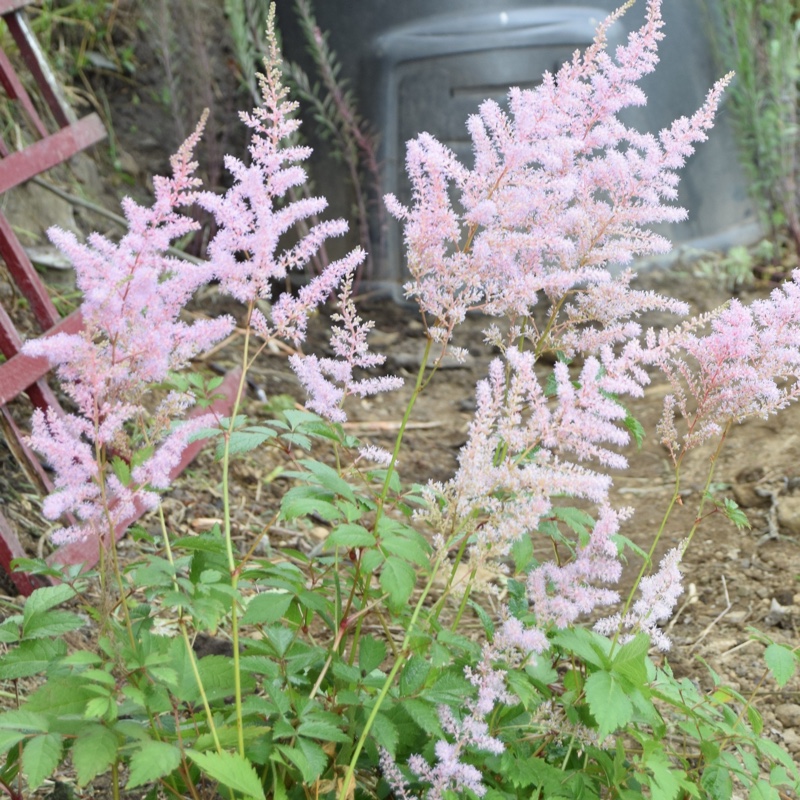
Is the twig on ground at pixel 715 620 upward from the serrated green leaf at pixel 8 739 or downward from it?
downward

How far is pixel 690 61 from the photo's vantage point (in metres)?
4.22

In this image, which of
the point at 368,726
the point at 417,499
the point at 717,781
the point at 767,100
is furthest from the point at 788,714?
the point at 767,100

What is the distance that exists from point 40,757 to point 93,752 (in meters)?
0.05

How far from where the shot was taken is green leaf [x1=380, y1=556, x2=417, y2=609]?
1087 millimetres

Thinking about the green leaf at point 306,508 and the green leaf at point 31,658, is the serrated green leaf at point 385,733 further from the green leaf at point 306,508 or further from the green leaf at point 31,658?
the green leaf at point 31,658

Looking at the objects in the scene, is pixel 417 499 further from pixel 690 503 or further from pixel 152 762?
pixel 690 503

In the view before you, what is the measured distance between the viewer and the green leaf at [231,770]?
100cm

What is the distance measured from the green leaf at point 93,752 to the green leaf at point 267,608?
203 mm

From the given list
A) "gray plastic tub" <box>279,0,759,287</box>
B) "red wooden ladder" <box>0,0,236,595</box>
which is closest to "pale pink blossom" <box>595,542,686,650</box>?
"red wooden ladder" <box>0,0,236,595</box>

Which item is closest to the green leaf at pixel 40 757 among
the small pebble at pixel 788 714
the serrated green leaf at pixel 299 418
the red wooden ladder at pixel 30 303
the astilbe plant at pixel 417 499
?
the astilbe plant at pixel 417 499

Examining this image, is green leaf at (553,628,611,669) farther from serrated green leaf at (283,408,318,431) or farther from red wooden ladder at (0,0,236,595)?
red wooden ladder at (0,0,236,595)

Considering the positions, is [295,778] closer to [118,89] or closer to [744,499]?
[744,499]

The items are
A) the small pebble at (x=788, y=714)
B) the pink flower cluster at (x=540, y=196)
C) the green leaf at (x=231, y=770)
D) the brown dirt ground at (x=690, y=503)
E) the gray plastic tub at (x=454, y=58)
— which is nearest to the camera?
the green leaf at (x=231, y=770)

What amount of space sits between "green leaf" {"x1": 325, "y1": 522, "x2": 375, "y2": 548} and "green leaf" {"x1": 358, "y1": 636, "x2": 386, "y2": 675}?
0.20 meters
